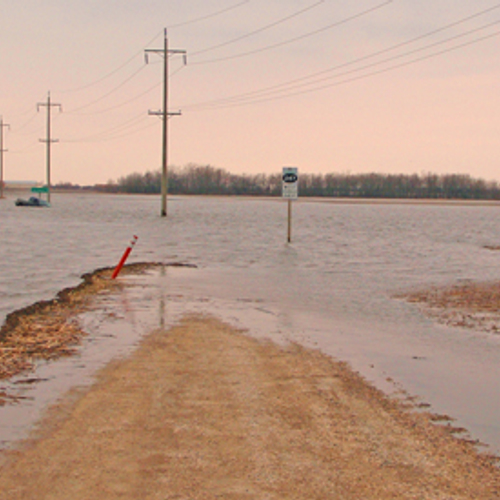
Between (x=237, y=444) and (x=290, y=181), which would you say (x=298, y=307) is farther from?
(x=290, y=181)

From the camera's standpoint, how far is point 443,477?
539cm

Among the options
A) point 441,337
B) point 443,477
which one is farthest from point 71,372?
point 441,337

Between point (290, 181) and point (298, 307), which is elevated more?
point (290, 181)

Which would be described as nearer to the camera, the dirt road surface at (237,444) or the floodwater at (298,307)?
Answer: the dirt road surface at (237,444)

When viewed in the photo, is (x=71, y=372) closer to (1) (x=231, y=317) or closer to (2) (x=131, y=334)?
(2) (x=131, y=334)

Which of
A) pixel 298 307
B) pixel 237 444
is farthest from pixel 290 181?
pixel 237 444

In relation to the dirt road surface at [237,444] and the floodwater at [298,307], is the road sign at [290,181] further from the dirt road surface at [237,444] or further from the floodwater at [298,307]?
the dirt road surface at [237,444]

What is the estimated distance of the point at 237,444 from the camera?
5.96 meters

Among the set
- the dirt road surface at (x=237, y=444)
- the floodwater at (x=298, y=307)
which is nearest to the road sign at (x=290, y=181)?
the floodwater at (x=298, y=307)

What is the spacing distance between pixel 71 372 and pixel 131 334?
239 cm

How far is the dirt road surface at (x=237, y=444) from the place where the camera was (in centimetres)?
511

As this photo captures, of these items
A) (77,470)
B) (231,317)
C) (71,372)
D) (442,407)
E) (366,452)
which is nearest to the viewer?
(77,470)

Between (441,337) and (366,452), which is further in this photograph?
(441,337)

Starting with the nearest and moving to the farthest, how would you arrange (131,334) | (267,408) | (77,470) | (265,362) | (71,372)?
(77,470)
(267,408)
(71,372)
(265,362)
(131,334)
